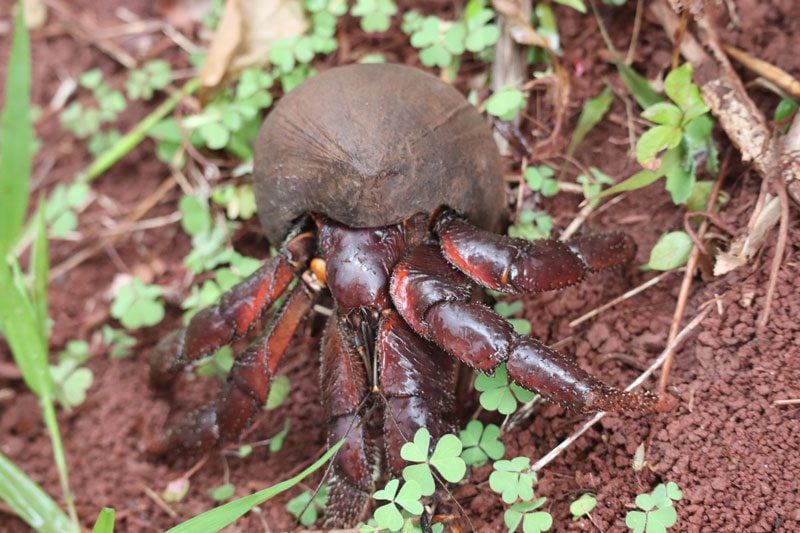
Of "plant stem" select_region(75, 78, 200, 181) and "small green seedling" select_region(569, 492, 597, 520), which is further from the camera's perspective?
"plant stem" select_region(75, 78, 200, 181)

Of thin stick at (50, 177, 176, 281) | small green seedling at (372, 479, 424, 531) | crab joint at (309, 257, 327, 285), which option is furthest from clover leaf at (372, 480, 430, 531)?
thin stick at (50, 177, 176, 281)

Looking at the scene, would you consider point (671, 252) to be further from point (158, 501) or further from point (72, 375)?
point (72, 375)

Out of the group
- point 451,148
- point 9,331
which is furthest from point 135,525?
point 451,148

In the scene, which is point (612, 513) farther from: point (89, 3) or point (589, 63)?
point (89, 3)

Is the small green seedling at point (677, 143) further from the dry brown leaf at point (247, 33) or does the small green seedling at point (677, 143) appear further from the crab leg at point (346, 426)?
the dry brown leaf at point (247, 33)

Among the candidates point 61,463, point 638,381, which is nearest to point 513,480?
point 638,381

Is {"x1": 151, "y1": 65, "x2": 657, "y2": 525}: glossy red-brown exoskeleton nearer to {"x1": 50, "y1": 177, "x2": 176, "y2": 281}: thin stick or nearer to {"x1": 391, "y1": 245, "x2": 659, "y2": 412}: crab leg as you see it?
{"x1": 391, "y1": 245, "x2": 659, "y2": 412}: crab leg
